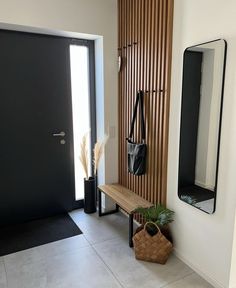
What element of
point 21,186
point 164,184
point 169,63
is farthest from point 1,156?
point 169,63

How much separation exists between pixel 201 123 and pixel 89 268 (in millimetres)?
1630

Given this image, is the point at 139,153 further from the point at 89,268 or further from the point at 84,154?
the point at 89,268

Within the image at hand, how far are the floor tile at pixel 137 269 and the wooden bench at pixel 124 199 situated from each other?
0.68 ft

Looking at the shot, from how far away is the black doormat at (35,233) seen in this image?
2541 millimetres

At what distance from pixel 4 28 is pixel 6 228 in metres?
2.24

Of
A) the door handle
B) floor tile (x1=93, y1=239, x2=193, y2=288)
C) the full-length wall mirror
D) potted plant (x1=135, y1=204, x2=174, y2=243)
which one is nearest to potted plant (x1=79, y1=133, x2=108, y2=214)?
the door handle

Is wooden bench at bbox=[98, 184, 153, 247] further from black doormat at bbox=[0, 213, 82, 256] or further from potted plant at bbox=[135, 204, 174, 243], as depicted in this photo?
black doormat at bbox=[0, 213, 82, 256]

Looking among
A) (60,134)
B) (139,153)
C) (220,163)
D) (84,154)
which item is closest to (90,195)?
(84,154)

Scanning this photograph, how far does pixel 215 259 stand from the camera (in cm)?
198

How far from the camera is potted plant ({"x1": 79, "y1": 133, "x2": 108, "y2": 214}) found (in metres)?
3.08

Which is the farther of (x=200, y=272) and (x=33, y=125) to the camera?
(x=33, y=125)

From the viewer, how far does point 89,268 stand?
221 centimetres

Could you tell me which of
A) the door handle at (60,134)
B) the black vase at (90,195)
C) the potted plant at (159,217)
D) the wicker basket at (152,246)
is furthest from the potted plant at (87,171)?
the wicker basket at (152,246)

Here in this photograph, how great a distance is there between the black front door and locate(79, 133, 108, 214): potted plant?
0.18 metres
